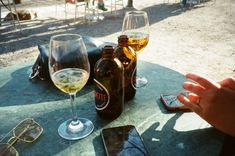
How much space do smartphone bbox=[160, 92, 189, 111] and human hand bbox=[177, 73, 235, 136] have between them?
15 centimetres

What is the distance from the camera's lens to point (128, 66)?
1295 millimetres

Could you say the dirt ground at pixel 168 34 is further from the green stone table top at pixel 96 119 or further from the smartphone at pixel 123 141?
the smartphone at pixel 123 141

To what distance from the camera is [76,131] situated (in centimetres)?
108

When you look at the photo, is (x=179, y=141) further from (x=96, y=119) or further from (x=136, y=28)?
(x=136, y=28)

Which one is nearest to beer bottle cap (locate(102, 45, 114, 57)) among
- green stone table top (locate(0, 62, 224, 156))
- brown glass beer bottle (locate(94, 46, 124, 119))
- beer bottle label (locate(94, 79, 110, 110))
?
brown glass beer bottle (locate(94, 46, 124, 119))

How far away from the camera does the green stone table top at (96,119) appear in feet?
3.27

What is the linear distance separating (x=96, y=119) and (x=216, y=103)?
466 mm

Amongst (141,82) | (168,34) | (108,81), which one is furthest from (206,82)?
(168,34)

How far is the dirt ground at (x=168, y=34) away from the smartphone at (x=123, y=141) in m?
3.33

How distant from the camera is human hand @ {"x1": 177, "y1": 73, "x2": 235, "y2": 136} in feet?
3.22

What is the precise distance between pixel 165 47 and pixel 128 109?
442cm

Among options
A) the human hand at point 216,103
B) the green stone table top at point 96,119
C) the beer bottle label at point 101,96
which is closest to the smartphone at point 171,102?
the green stone table top at point 96,119

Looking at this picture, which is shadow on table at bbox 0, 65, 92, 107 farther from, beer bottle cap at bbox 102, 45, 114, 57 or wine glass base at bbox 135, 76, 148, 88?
beer bottle cap at bbox 102, 45, 114, 57

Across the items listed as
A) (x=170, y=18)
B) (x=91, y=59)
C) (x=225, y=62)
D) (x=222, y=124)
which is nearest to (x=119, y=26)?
(x=170, y=18)
